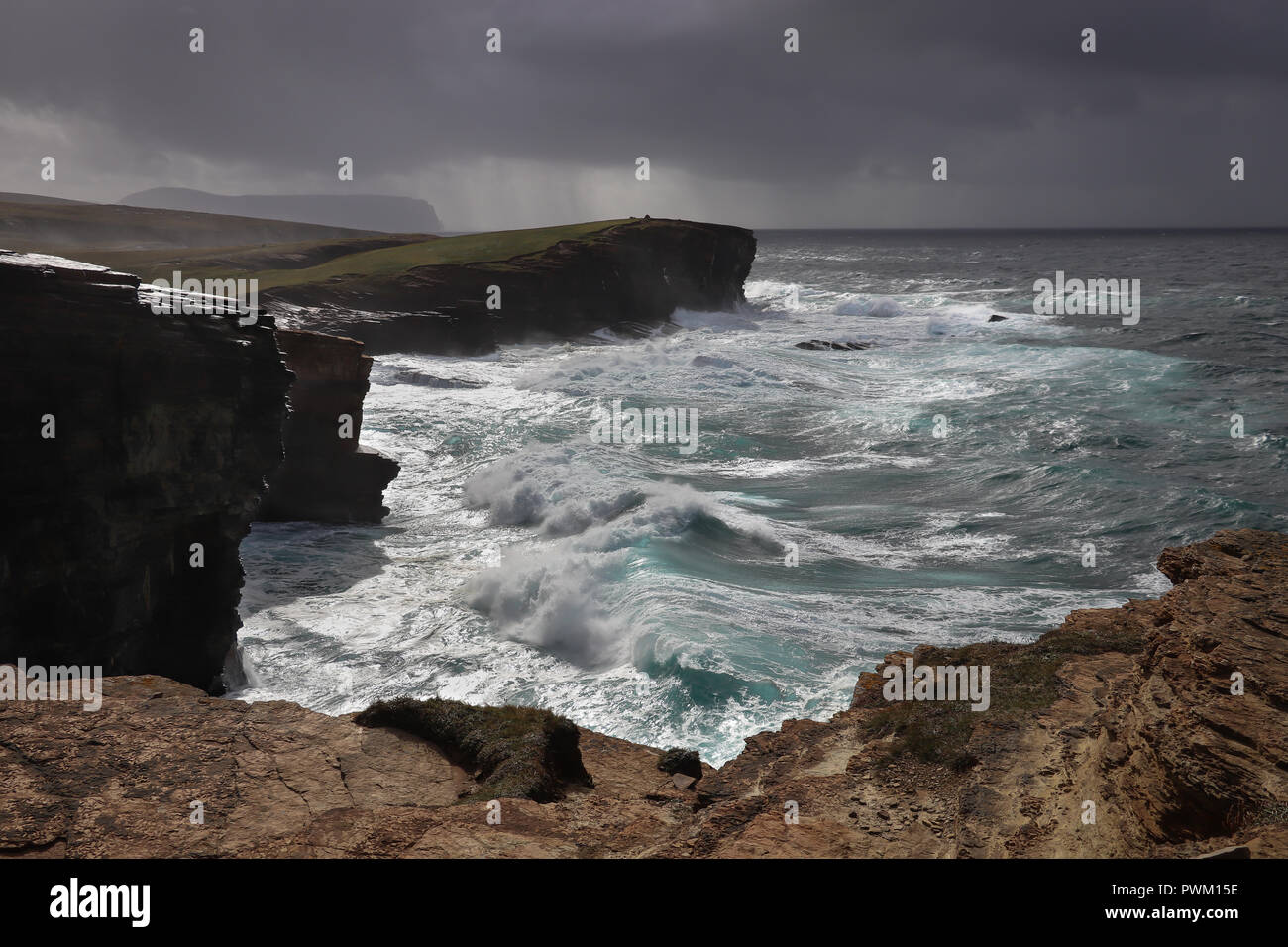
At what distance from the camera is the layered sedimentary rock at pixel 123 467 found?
1285 cm

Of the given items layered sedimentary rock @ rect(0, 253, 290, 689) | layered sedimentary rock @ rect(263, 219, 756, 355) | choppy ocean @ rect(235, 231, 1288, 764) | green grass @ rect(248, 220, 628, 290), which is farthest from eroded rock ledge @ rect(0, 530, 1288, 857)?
green grass @ rect(248, 220, 628, 290)

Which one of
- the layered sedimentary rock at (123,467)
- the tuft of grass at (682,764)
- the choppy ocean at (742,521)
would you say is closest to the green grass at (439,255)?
the choppy ocean at (742,521)

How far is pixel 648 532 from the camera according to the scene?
69.8 feet

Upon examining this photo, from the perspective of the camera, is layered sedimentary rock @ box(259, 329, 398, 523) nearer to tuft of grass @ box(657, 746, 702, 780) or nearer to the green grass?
tuft of grass @ box(657, 746, 702, 780)

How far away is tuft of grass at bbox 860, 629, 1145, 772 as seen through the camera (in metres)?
7.42

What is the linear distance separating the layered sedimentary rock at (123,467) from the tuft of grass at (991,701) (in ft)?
39.2

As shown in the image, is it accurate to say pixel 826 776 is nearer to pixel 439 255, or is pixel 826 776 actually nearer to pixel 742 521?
pixel 742 521

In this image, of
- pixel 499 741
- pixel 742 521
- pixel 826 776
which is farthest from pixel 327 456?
pixel 826 776

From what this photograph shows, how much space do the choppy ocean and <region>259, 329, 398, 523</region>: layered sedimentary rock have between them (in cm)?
104

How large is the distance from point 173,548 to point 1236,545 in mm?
15597

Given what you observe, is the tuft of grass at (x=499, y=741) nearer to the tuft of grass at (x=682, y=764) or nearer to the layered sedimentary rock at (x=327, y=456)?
the tuft of grass at (x=682, y=764)

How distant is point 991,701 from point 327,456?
807 inches

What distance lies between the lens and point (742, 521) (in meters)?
22.4
